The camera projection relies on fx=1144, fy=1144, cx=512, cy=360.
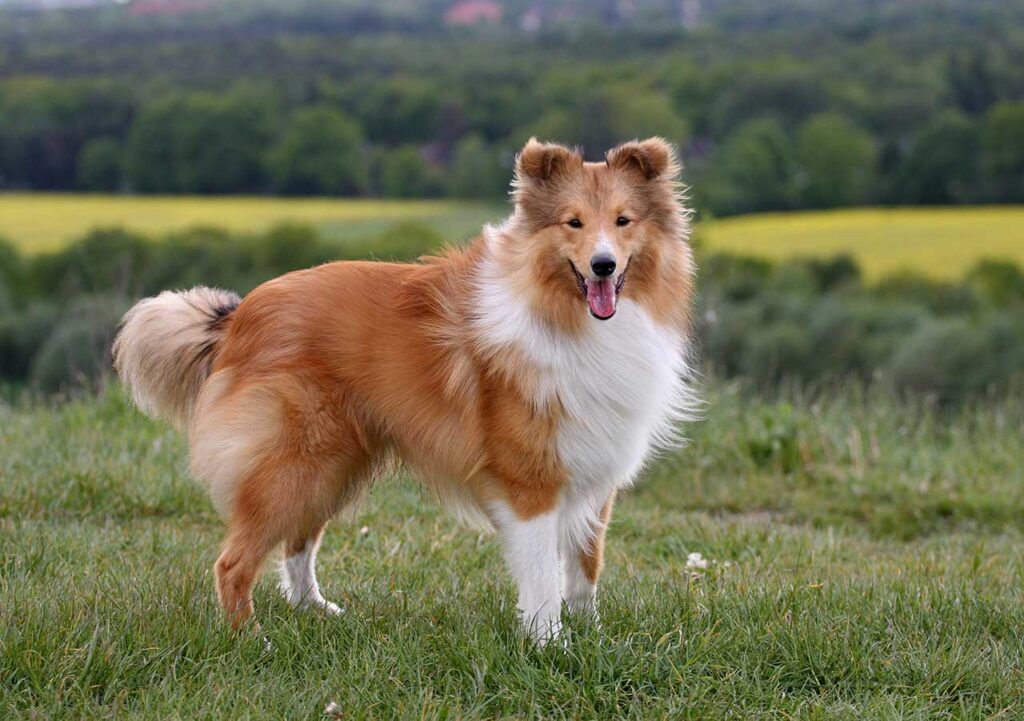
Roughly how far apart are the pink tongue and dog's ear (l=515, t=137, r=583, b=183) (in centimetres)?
53

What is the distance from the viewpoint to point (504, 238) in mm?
4719

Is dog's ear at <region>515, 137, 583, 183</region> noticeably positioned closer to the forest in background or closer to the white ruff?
the white ruff

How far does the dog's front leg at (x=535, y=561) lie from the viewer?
4469 millimetres

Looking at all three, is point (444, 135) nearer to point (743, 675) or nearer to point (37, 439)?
point (37, 439)

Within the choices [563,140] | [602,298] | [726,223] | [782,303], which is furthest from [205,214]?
[602,298]

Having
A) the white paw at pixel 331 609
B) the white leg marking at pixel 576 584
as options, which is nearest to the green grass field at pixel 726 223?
the white leg marking at pixel 576 584

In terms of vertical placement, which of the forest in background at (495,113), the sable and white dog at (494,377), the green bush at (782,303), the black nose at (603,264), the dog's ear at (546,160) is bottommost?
the green bush at (782,303)

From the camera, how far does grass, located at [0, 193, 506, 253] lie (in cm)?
3488

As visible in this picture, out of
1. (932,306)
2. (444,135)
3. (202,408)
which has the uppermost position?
(202,408)

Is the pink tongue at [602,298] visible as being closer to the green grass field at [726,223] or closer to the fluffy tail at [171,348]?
the fluffy tail at [171,348]

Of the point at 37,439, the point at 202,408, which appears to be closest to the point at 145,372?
the point at 202,408

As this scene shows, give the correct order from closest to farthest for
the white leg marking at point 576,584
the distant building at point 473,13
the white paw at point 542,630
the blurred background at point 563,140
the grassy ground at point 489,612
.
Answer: the grassy ground at point 489,612
the white paw at point 542,630
the white leg marking at point 576,584
the blurred background at point 563,140
the distant building at point 473,13

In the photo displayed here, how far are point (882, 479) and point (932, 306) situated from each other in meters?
31.9

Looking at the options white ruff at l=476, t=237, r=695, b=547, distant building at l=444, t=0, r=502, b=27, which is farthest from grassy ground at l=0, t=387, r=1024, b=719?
distant building at l=444, t=0, r=502, b=27
